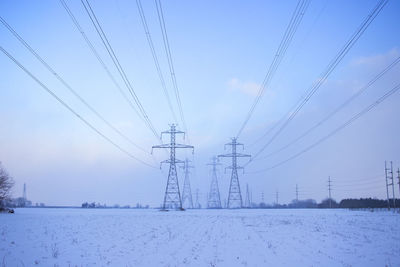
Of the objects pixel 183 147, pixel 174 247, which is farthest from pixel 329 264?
pixel 183 147

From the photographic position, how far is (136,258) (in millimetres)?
11500

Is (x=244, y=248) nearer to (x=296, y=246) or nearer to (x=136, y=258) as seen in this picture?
(x=296, y=246)

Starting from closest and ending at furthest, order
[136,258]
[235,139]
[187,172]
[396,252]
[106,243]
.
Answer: [136,258] < [396,252] < [106,243] < [235,139] < [187,172]

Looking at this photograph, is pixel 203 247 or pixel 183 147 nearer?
pixel 203 247

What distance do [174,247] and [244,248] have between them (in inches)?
117

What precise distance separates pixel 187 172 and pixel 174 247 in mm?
68296

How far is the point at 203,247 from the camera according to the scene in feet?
45.9

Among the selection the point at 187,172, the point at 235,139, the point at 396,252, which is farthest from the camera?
the point at 187,172

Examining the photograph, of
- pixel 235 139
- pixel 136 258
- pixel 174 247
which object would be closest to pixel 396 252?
pixel 174 247

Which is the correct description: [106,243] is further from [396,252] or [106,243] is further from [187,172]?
[187,172]

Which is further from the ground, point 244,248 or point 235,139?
point 235,139

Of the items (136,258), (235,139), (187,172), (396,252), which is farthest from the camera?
(187,172)

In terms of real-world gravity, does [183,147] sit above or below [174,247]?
above

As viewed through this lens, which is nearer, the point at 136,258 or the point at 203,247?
the point at 136,258
